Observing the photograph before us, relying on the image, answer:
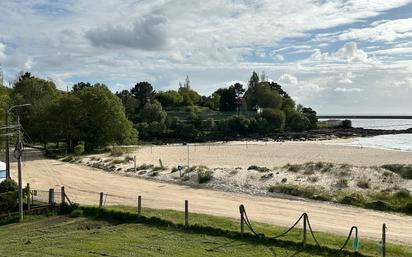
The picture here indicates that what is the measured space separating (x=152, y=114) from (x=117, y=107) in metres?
45.3

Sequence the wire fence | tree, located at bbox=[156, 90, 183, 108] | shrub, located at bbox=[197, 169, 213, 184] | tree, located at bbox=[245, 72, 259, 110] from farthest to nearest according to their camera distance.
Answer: tree, located at bbox=[156, 90, 183, 108] < tree, located at bbox=[245, 72, 259, 110] < shrub, located at bbox=[197, 169, 213, 184] < the wire fence

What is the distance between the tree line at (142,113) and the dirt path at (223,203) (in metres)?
14.9

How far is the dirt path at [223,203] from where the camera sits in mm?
24172

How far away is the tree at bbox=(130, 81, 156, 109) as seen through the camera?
14062cm

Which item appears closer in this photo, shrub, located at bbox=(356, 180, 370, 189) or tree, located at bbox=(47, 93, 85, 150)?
shrub, located at bbox=(356, 180, 370, 189)

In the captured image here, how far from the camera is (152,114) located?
393 ft

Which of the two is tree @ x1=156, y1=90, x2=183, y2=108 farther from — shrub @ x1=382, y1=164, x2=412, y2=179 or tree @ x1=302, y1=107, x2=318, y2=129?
shrub @ x1=382, y1=164, x2=412, y2=179

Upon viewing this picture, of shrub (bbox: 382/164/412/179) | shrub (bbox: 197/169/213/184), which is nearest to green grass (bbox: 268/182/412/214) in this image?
shrub (bbox: 382/164/412/179)

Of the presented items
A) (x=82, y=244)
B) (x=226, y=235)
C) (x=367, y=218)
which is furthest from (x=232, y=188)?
(x=82, y=244)

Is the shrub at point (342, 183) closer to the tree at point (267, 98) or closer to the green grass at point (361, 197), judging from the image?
the green grass at point (361, 197)

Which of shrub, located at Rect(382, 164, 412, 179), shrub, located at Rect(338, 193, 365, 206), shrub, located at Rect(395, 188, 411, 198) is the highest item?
shrub, located at Rect(382, 164, 412, 179)

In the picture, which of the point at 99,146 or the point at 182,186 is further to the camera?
the point at 99,146

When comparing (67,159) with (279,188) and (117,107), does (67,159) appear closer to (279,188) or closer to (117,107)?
(117,107)

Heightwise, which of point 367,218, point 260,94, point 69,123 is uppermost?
point 260,94
